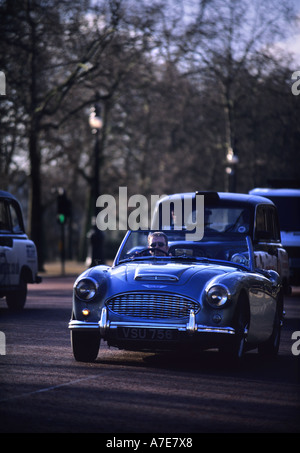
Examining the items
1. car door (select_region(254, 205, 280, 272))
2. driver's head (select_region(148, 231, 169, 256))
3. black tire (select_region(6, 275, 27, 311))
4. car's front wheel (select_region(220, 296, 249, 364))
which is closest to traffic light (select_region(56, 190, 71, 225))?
black tire (select_region(6, 275, 27, 311))

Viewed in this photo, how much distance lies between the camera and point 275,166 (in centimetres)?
5216

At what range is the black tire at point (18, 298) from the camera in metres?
18.1

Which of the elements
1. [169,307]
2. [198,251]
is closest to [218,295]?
[169,307]

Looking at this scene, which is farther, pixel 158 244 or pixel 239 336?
pixel 158 244

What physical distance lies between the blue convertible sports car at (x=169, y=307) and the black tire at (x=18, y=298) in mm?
7708

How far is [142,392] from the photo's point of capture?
26.9 ft

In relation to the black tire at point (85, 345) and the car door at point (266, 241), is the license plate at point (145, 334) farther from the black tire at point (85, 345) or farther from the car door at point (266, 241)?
the car door at point (266, 241)

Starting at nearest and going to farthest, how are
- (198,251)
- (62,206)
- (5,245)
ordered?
(198,251) → (5,245) → (62,206)

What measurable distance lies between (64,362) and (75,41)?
25617mm

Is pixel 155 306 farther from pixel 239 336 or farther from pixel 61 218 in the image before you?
pixel 61 218

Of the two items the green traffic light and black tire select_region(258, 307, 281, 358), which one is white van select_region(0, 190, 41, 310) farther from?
the green traffic light

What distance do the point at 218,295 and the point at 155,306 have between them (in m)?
0.61
